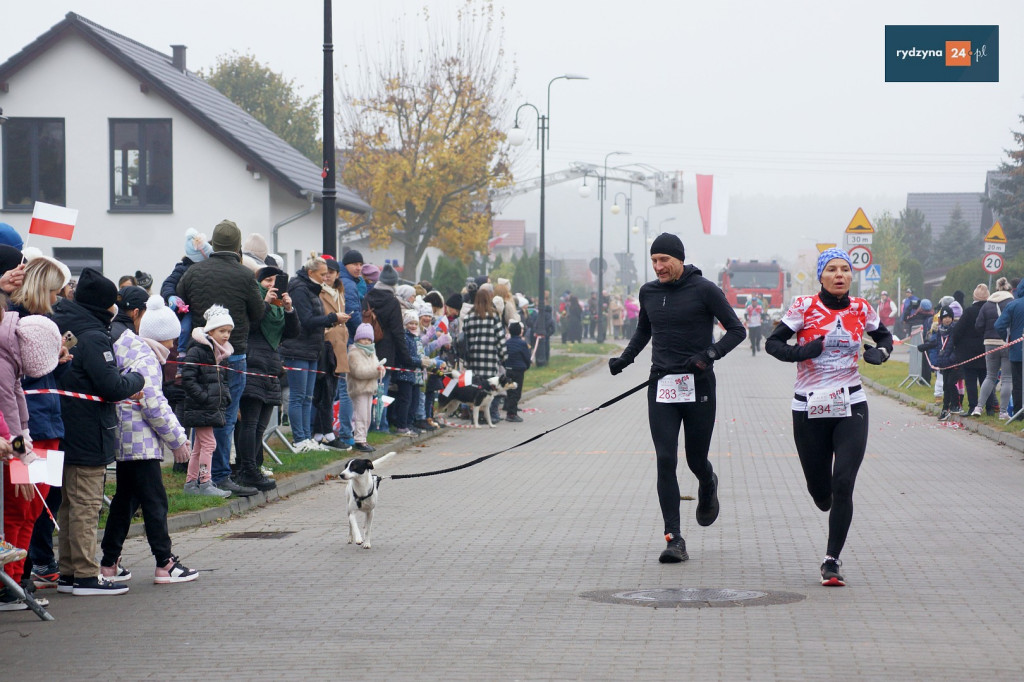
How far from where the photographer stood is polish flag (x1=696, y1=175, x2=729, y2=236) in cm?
Result: 6850

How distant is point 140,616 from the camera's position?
6980mm

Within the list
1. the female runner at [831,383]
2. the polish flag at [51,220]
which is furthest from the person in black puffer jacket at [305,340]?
the female runner at [831,383]

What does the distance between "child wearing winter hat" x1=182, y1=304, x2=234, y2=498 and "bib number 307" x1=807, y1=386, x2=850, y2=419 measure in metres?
4.84

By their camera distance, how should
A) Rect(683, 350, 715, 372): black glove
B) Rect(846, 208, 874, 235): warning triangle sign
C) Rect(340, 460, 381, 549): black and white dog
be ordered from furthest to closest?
Rect(846, 208, 874, 235): warning triangle sign → Rect(340, 460, 381, 549): black and white dog → Rect(683, 350, 715, 372): black glove

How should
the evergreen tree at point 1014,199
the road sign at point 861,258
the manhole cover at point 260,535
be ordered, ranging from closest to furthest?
the manhole cover at point 260,535
the road sign at point 861,258
the evergreen tree at point 1014,199

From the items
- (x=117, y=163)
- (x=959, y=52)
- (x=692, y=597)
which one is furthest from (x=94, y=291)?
(x=117, y=163)

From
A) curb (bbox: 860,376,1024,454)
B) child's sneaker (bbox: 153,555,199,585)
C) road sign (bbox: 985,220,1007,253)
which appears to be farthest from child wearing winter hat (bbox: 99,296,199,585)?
road sign (bbox: 985,220,1007,253)

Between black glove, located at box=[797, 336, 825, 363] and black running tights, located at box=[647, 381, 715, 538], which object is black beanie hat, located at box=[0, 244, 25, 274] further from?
black glove, located at box=[797, 336, 825, 363]

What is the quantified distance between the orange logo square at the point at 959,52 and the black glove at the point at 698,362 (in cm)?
1634

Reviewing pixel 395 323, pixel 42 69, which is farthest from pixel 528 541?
pixel 42 69

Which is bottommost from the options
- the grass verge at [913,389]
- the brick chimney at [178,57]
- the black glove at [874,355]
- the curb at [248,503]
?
the grass verge at [913,389]

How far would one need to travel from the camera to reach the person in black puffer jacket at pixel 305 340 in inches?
542

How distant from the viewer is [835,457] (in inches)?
306

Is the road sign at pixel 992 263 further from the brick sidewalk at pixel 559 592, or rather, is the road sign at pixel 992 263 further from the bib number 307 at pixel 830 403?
the bib number 307 at pixel 830 403
